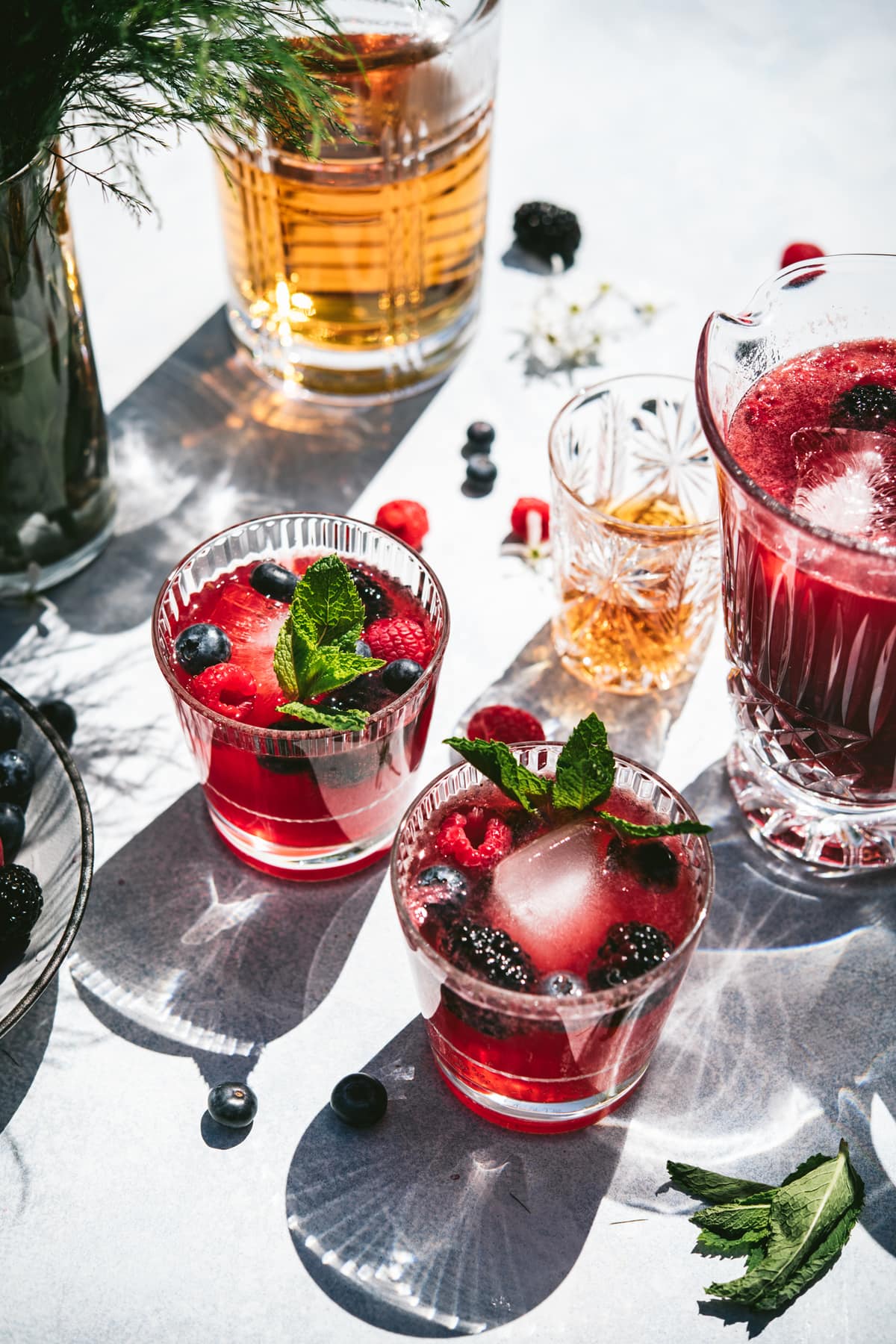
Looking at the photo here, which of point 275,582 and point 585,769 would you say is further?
point 275,582

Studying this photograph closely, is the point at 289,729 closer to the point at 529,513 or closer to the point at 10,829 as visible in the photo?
the point at 10,829

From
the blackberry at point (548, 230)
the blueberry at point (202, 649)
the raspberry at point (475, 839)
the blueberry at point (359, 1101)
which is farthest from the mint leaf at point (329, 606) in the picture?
the blackberry at point (548, 230)

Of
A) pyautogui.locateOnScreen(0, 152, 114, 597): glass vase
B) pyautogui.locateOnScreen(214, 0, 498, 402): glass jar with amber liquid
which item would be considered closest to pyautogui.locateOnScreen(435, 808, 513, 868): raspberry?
pyautogui.locateOnScreen(0, 152, 114, 597): glass vase

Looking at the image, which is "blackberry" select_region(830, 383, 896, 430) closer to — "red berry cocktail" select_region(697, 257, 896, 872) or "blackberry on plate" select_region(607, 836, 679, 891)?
"red berry cocktail" select_region(697, 257, 896, 872)

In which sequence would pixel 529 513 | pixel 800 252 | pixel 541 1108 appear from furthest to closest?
pixel 800 252 < pixel 529 513 < pixel 541 1108

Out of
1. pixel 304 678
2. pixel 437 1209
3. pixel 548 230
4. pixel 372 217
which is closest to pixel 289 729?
pixel 304 678

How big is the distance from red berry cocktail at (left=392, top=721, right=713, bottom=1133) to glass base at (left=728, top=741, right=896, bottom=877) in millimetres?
256

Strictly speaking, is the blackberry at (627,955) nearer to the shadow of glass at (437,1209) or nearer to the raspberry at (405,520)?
the shadow of glass at (437,1209)

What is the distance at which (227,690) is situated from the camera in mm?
1403

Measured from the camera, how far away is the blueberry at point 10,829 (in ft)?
4.67

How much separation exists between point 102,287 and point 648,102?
1.08 m

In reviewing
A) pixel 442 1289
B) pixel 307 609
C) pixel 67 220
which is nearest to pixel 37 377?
pixel 67 220

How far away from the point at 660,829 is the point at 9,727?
0.72 metres

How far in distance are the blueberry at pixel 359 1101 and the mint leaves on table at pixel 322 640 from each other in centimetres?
35
